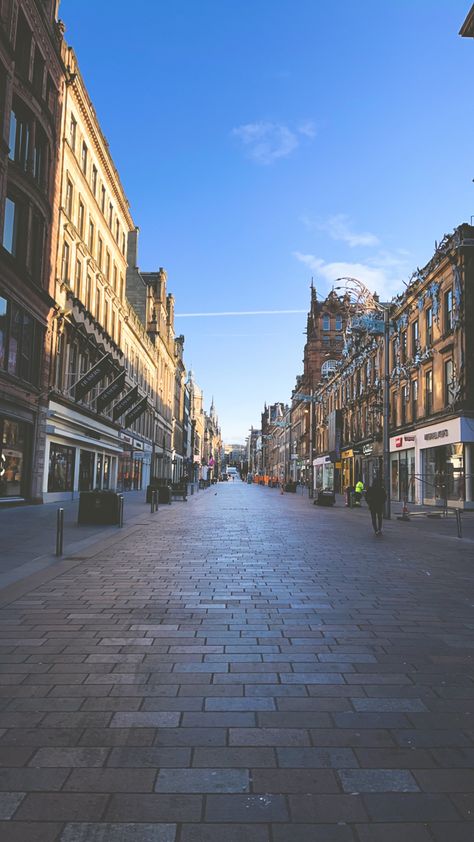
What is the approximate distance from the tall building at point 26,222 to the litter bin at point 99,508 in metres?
6.19

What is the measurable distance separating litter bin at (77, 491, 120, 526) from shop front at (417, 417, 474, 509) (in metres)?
14.5

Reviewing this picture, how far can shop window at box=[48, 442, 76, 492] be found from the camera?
91.8 ft

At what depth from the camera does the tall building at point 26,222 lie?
71.8 ft

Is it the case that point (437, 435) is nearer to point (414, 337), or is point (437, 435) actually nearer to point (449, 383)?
point (449, 383)

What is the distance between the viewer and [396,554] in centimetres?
1284

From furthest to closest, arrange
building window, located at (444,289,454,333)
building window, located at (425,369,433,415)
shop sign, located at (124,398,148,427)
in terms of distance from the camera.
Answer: shop sign, located at (124,398,148,427), building window, located at (425,369,433,415), building window, located at (444,289,454,333)

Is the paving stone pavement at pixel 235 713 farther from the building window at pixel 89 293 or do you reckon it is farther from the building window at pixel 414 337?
the building window at pixel 414 337

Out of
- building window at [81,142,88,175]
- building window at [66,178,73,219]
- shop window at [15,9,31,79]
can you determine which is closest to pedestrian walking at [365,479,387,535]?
shop window at [15,9,31,79]

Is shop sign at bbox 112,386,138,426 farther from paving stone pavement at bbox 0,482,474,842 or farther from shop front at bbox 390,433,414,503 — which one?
paving stone pavement at bbox 0,482,474,842

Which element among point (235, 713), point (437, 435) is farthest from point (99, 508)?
point (437, 435)

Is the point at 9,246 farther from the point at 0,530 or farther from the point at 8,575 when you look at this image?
the point at 8,575

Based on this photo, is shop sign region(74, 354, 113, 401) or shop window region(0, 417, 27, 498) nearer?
shop window region(0, 417, 27, 498)

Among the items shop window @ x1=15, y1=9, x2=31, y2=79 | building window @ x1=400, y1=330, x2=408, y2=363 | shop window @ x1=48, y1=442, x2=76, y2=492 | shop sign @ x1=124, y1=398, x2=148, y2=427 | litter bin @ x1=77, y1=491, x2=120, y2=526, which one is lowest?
litter bin @ x1=77, y1=491, x2=120, y2=526

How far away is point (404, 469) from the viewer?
3884 cm
